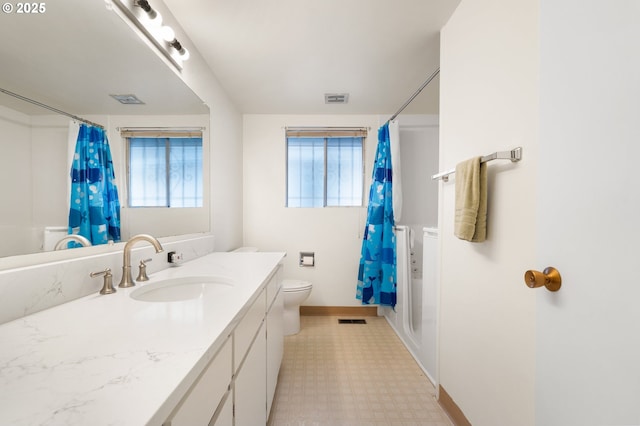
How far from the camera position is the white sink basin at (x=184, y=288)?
1.11 metres

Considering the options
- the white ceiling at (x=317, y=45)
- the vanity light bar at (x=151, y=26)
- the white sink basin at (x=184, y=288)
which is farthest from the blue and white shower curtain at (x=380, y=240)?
the vanity light bar at (x=151, y=26)

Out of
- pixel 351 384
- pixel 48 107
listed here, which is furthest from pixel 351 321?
pixel 48 107

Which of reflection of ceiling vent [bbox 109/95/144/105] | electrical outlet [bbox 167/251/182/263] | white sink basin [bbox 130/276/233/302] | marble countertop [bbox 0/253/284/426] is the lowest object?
white sink basin [bbox 130/276/233/302]

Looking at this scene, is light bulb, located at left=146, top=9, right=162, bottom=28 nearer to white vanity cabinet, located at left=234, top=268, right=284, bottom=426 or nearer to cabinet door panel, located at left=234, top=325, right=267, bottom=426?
white vanity cabinet, located at left=234, top=268, right=284, bottom=426

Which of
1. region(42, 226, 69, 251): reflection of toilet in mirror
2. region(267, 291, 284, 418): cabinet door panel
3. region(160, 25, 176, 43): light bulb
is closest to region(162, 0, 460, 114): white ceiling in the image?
region(160, 25, 176, 43): light bulb

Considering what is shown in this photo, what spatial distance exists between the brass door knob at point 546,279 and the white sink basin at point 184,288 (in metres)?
1.04

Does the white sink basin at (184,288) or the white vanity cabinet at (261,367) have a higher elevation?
the white sink basin at (184,288)

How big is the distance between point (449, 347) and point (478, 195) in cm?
90

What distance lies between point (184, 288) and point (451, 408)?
1.58 m

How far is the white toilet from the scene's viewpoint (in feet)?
7.75

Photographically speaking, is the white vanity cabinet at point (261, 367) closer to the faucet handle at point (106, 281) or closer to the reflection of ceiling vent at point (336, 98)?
the faucet handle at point (106, 281)

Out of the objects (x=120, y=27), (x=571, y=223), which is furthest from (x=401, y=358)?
(x=120, y=27)

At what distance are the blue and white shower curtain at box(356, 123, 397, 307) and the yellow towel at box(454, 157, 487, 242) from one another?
4.78ft

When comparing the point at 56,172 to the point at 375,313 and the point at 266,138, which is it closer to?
the point at 266,138
